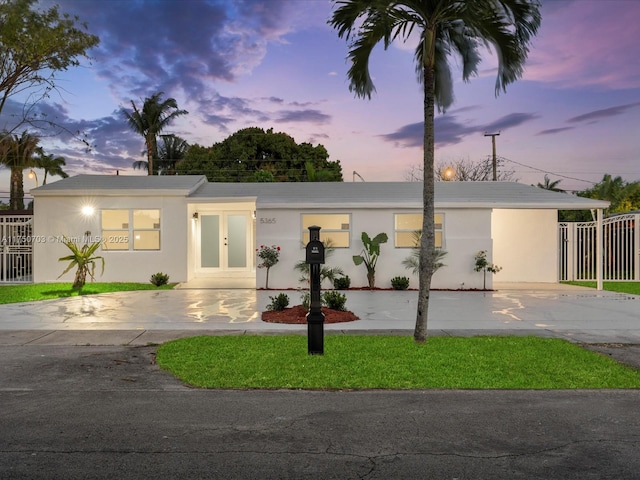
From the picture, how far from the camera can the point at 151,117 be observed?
115 feet

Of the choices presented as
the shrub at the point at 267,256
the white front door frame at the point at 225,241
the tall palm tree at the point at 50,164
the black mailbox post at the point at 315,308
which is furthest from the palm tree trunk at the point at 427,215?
the tall palm tree at the point at 50,164

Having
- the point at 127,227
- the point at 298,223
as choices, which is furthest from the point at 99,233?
the point at 298,223

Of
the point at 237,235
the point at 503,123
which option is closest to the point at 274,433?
the point at 237,235

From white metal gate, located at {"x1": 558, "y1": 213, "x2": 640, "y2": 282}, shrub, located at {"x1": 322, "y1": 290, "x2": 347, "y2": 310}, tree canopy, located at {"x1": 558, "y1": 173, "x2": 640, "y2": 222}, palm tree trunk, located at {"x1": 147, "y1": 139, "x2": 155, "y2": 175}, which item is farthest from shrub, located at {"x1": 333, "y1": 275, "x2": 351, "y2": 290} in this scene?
palm tree trunk, located at {"x1": 147, "y1": 139, "x2": 155, "y2": 175}

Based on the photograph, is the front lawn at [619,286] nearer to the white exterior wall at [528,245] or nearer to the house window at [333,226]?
the white exterior wall at [528,245]

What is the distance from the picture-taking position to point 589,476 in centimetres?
331

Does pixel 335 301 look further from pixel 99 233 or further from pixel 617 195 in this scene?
pixel 617 195

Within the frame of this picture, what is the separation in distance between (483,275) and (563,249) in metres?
4.19

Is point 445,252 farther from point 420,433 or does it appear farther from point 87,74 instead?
point 87,74

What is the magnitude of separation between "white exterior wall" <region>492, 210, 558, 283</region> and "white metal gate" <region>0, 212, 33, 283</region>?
53.1ft

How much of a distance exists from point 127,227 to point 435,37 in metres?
12.2

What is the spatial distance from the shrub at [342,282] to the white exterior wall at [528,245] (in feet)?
20.1

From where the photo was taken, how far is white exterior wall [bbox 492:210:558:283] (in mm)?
16891

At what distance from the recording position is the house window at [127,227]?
52.2ft
